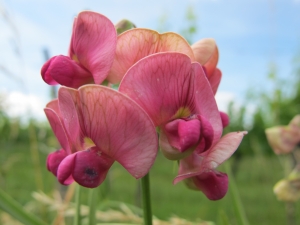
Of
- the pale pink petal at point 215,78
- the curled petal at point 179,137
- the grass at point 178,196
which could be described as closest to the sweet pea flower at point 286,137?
the pale pink petal at point 215,78

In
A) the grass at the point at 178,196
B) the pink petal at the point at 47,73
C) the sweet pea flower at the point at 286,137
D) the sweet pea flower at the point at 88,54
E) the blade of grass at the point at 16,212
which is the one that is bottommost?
the grass at the point at 178,196

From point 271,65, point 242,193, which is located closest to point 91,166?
point 271,65

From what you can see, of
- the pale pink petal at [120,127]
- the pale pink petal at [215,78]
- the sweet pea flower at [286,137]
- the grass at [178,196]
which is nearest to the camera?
the pale pink petal at [120,127]

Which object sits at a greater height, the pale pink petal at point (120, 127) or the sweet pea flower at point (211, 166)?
the pale pink petal at point (120, 127)

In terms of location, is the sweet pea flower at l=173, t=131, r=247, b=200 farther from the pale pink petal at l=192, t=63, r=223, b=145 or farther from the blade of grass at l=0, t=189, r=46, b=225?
the blade of grass at l=0, t=189, r=46, b=225

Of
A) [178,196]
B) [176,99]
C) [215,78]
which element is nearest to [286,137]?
[215,78]

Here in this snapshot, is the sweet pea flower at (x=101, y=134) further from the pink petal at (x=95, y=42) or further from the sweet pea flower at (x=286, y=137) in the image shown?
the sweet pea flower at (x=286, y=137)

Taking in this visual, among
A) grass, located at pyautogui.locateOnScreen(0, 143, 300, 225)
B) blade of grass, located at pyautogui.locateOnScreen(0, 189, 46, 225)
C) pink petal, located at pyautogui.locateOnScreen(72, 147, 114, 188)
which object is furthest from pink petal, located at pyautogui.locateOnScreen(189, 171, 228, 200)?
grass, located at pyautogui.locateOnScreen(0, 143, 300, 225)
